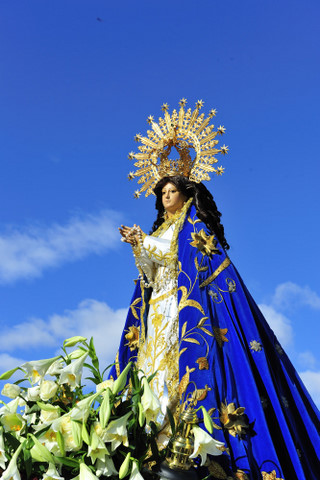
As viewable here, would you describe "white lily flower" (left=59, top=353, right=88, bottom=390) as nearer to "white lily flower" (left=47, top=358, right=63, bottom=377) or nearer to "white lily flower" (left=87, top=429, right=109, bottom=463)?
"white lily flower" (left=47, top=358, right=63, bottom=377)

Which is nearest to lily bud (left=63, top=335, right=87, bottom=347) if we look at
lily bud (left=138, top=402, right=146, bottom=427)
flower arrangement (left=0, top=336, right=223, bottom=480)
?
flower arrangement (left=0, top=336, right=223, bottom=480)

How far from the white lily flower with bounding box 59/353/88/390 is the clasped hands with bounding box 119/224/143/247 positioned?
261cm

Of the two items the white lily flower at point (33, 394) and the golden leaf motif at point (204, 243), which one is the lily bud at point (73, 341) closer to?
the white lily flower at point (33, 394)

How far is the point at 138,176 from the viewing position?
6902 mm

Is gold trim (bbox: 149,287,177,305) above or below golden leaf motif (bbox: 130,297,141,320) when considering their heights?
below

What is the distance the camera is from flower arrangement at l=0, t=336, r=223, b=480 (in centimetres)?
262

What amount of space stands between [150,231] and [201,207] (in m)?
0.96

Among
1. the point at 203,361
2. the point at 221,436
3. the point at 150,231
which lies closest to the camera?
the point at 221,436

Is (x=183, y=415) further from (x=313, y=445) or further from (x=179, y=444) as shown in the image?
(x=313, y=445)

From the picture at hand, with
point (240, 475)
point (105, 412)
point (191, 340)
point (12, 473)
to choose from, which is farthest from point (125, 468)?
point (191, 340)

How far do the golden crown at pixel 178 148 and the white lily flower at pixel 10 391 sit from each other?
4011mm

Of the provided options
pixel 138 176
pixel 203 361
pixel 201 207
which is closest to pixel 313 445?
pixel 203 361

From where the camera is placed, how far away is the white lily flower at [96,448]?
2.58 meters

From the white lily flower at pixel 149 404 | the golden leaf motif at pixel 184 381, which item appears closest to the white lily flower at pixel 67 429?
the white lily flower at pixel 149 404
